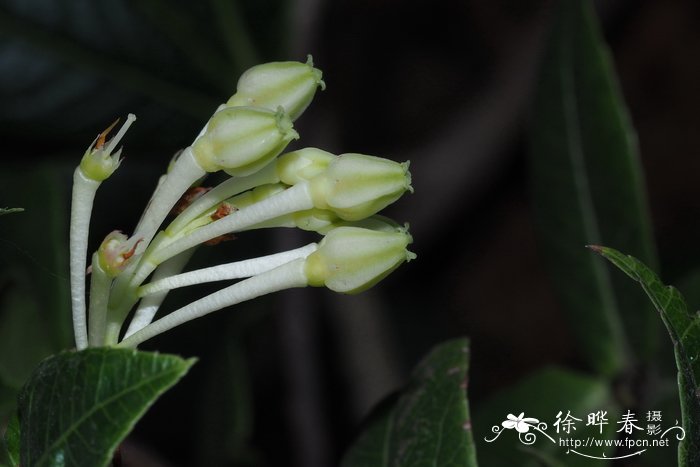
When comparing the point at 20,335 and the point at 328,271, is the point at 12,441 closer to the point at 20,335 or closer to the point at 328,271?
the point at 328,271

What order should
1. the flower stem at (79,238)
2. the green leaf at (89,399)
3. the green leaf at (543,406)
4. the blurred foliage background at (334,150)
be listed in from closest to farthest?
1. the green leaf at (89,399)
2. the flower stem at (79,238)
3. the green leaf at (543,406)
4. the blurred foliage background at (334,150)

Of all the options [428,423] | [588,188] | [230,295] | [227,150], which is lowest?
[428,423]

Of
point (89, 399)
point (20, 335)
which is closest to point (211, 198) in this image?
point (89, 399)

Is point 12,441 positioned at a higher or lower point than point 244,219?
lower

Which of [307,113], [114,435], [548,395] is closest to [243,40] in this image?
[307,113]

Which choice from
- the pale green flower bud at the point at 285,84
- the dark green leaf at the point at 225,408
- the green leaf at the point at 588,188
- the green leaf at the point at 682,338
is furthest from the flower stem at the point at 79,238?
the green leaf at the point at 588,188

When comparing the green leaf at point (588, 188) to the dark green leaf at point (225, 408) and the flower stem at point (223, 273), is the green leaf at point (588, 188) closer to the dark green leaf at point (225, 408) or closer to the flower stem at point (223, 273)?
the dark green leaf at point (225, 408)

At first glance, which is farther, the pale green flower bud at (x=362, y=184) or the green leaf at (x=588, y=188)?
the green leaf at (x=588, y=188)
